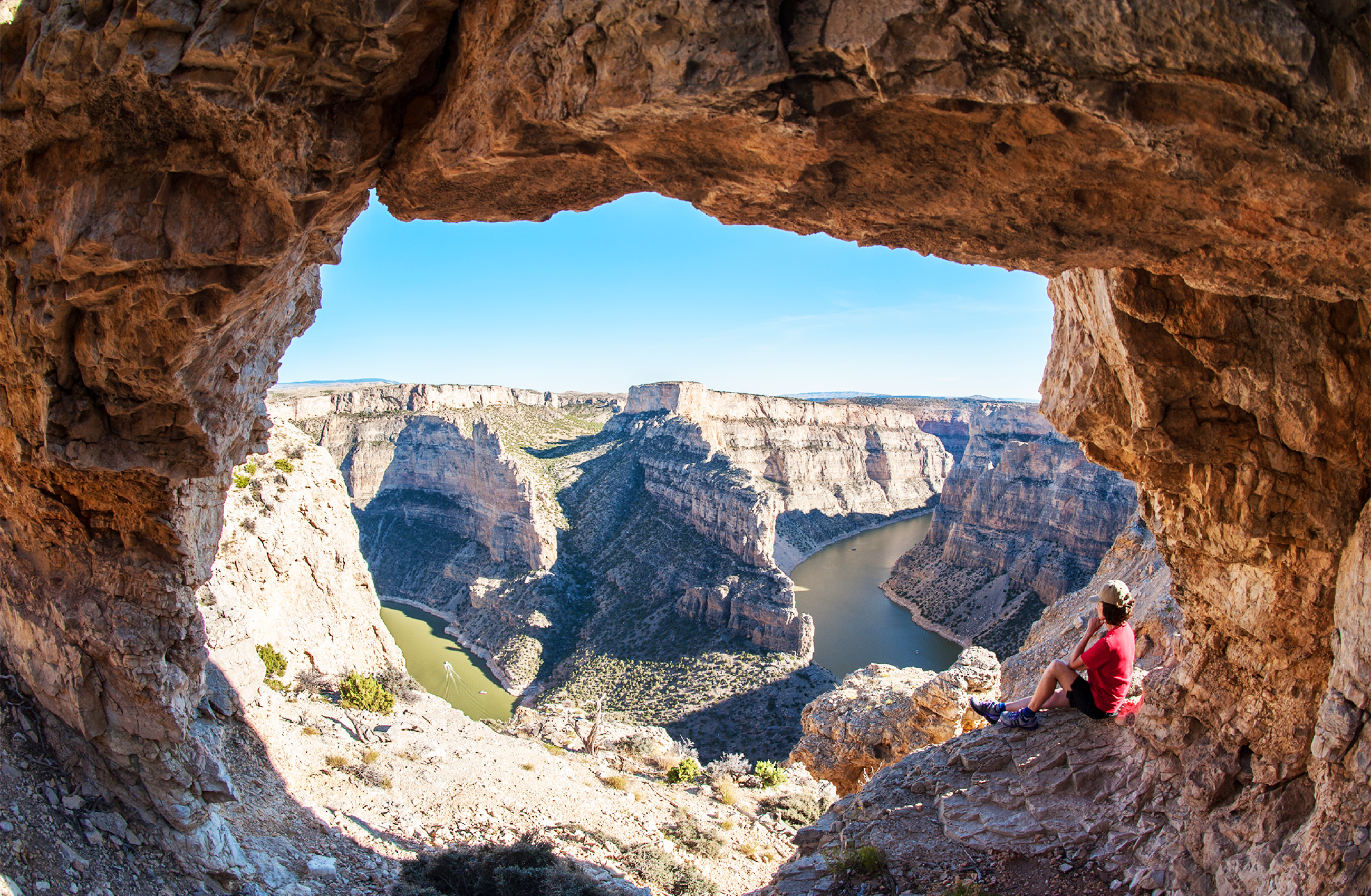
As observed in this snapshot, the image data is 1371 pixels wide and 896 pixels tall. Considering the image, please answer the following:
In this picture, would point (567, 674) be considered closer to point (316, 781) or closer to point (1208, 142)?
point (316, 781)

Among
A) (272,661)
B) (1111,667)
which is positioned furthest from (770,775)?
(272,661)

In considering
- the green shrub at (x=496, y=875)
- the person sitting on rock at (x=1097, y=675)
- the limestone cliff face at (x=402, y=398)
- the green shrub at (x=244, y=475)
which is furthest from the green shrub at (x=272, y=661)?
the limestone cliff face at (x=402, y=398)

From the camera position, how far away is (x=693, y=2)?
270 cm

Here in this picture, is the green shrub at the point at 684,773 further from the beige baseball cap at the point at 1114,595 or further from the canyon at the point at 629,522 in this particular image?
the beige baseball cap at the point at 1114,595

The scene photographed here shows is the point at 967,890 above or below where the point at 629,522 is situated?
above

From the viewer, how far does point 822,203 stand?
12.2 ft

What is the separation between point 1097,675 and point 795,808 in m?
8.70

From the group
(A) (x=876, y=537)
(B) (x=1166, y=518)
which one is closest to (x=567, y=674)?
(B) (x=1166, y=518)

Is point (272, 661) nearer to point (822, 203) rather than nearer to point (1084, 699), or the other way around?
point (1084, 699)

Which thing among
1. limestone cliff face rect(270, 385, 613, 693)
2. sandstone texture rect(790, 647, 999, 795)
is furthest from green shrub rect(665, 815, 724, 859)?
limestone cliff face rect(270, 385, 613, 693)

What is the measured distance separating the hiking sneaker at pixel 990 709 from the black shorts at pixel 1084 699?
0.82m

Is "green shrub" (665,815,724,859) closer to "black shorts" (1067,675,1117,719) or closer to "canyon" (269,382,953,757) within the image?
"black shorts" (1067,675,1117,719)

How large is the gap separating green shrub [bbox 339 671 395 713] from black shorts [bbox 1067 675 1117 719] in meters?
14.8

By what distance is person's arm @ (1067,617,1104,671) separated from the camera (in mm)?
6953
